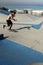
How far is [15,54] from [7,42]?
1.41m

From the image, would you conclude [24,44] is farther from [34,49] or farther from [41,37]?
[41,37]

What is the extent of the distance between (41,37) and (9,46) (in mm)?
2409

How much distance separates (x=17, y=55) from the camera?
697 centimetres

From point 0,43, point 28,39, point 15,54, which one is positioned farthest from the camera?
point 28,39

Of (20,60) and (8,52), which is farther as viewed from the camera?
(8,52)

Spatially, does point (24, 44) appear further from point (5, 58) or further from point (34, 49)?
point (5, 58)

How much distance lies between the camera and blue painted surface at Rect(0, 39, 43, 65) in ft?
20.8

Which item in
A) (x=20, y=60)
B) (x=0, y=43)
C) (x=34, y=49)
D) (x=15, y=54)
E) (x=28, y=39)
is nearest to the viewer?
(x=20, y=60)

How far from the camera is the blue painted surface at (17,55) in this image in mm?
6345

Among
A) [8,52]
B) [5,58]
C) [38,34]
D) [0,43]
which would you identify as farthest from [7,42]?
[38,34]

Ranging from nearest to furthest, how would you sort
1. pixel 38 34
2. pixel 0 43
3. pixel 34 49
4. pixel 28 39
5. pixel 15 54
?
pixel 15 54 → pixel 34 49 → pixel 0 43 → pixel 28 39 → pixel 38 34

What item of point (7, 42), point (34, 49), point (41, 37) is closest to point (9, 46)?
point (7, 42)

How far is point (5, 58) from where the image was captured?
260 inches

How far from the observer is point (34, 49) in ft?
25.2
